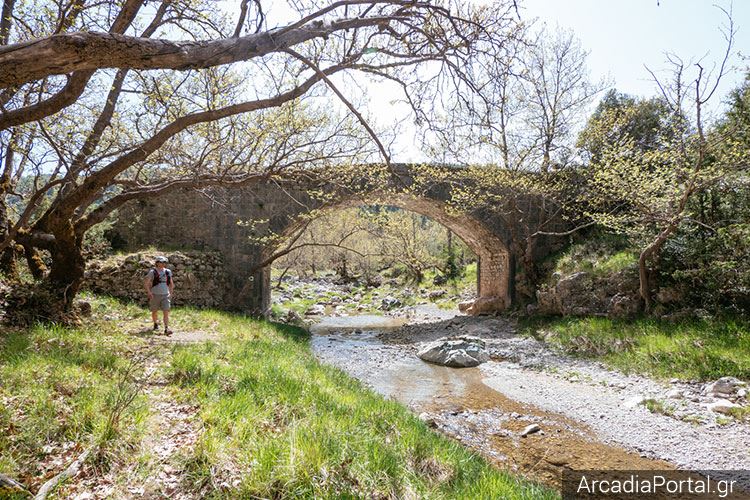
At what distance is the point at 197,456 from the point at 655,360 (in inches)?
311

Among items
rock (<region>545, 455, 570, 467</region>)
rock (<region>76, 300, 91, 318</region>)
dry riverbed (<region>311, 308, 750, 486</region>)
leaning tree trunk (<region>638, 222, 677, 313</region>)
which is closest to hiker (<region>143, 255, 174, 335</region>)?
rock (<region>76, 300, 91, 318</region>)

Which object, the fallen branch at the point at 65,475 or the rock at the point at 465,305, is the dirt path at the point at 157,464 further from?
the rock at the point at 465,305

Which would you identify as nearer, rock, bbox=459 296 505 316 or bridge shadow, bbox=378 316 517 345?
bridge shadow, bbox=378 316 517 345

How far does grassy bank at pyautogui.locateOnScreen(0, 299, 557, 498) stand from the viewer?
2.65 meters

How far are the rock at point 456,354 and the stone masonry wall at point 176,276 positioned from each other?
268 inches

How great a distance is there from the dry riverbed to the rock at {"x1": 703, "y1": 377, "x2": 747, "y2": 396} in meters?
0.13

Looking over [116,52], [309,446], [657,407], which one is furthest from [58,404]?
[657,407]

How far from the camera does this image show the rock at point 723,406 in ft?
18.0

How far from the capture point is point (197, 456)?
2.82 metres

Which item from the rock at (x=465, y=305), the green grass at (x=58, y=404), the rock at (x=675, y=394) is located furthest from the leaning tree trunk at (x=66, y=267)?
the rock at (x=465, y=305)

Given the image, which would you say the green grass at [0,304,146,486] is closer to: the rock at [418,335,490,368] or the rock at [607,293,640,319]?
the rock at [418,335,490,368]

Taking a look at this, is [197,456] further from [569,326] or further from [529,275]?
[529,275]

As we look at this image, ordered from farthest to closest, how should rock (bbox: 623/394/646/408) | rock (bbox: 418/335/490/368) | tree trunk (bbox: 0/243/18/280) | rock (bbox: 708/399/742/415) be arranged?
rock (bbox: 418/335/490/368)
tree trunk (bbox: 0/243/18/280)
rock (bbox: 623/394/646/408)
rock (bbox: 708/399/742/415)

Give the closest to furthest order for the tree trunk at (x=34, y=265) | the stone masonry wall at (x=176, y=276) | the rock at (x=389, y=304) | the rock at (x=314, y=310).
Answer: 1. the tree trunk at (x=34, y=265)
2. the stone masonry wall at (x=176, y=276)
3. the rock at (x=314, y=310)
4. the rock at (x=389, y=304)
